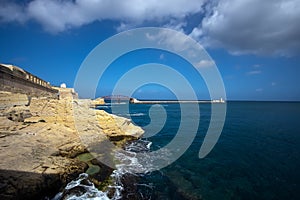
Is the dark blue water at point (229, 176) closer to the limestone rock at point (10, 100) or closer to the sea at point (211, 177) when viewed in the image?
the sea at point (211, 177)

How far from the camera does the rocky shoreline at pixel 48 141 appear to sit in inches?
229

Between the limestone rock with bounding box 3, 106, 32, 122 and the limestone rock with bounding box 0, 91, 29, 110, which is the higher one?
the limestone rock with bounding box 0, 91, 29, 110

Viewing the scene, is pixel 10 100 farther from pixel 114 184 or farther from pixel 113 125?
pixel 114 184

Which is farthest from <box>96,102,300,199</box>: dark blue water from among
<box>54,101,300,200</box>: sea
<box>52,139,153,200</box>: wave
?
<box>52,139,153,200</box>: wave

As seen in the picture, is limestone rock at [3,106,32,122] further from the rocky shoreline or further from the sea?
the sea

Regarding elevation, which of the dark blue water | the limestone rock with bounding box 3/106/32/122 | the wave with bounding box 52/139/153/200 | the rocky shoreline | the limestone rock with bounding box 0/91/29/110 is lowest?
the dark blue water

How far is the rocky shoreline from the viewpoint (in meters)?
5.81

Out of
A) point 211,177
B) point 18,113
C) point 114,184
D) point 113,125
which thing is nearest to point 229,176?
point 211,177

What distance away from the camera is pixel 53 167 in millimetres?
6809

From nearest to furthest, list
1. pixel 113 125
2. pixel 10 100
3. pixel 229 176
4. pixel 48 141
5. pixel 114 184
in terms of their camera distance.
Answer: pixel 114 184 → pixel 229 176 → pixel 48 141 → pixel 10 100 → pixel 113 125

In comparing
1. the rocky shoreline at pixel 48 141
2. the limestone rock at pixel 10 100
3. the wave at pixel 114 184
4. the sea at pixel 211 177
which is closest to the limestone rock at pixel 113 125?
the rocky shoreline at pixel 48 141

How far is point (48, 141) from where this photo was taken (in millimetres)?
8914

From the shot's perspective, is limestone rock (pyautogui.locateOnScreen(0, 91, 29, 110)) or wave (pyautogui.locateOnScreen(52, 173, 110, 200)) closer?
wave (pyautogui.locateOnScreen(52, 173, 110, 200))

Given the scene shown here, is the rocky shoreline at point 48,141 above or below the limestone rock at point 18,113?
below
